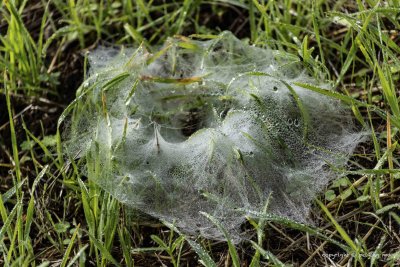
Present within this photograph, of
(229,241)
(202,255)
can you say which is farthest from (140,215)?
(229,241)

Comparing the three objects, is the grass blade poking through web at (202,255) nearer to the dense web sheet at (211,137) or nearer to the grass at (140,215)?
the grass at (140,215)

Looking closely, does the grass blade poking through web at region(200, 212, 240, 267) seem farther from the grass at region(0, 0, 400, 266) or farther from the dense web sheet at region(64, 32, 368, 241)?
the dense web sheet at region(64, 32, 368, 241)

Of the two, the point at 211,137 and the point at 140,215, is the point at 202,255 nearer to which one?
the point at 140,215

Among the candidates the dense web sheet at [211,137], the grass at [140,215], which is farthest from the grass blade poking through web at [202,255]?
the dense web sheet at [211,137]

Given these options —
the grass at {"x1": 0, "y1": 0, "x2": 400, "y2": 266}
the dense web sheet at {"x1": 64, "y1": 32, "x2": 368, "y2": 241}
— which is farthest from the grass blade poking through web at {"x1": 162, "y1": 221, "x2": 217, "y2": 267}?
the dense web sheet at {"x1": 64, "y1": 32, "x2": 368, "y2": 241}

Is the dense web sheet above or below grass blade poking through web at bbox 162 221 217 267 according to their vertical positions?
above

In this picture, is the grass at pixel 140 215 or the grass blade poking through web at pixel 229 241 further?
the grass at pixel 140 215

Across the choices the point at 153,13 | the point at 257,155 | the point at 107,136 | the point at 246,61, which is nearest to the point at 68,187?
the point at 107,136
